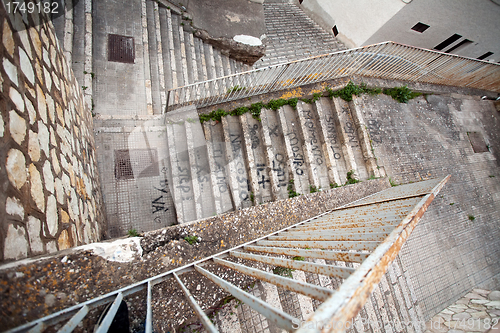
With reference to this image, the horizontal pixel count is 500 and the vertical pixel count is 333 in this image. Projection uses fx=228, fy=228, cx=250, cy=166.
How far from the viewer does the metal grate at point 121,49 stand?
5.44m

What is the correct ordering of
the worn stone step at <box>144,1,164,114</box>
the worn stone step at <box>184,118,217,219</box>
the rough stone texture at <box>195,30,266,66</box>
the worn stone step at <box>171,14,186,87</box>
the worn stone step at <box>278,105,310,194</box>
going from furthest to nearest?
the rough stone texture at <box>195,30,266,66</box>, the worn stone step at <box>171,14,186,87</box>, the worn stone step at <box>144,1,164,114</box>, the worn stone step at <box>278,105,310,194</box>, the worn stone step at <box>184,118,217,219</box>

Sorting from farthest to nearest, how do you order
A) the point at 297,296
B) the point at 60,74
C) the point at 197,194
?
the point at 197,194, the point at 297,296, the point at 60,74

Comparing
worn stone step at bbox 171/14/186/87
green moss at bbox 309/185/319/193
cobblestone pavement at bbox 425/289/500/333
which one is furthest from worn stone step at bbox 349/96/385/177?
worn stone step at bbox 171/14/186/87

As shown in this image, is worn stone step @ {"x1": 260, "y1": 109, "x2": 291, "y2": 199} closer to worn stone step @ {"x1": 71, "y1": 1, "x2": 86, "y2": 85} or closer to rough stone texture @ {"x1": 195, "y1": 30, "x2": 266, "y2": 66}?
rough stone texture @ {"x1": 195, "y1": 30, "x2": 266, "y2": 66}

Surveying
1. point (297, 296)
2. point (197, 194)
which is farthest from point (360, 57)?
point (297, 296)

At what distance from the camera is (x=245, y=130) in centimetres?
538

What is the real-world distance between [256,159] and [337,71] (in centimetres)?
315

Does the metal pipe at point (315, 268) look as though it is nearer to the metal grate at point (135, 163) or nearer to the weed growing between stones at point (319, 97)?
the metal grate at point (135, 163)

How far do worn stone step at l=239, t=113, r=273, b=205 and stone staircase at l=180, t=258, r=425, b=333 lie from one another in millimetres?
1855

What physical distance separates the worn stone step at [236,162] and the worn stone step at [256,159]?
0.48 feet

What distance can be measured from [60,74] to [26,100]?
1.23 meters

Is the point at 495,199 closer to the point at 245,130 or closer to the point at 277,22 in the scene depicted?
the point at 245,130

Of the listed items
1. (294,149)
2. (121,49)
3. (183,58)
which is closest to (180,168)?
(294,149)

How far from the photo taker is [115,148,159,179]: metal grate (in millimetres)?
4656
